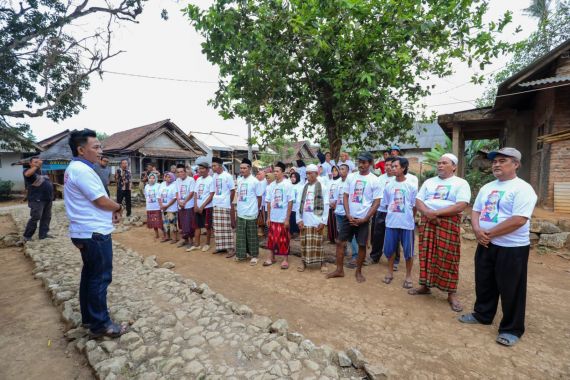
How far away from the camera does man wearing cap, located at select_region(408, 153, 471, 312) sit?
135 inches

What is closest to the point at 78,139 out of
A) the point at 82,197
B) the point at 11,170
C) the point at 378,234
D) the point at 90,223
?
the point at 82,197

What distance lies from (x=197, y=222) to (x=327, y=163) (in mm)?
3345

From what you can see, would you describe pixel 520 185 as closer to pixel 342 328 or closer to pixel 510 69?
pixel 342 328

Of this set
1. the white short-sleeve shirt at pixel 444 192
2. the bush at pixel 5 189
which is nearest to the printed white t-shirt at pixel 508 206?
the white short-sleeve shirt at pixel 444 192

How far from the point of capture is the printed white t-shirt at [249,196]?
5.34 metres

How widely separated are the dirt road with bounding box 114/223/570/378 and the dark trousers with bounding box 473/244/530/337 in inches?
9.0

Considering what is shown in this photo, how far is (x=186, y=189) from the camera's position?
6.39 metres

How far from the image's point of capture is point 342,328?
3166 mm

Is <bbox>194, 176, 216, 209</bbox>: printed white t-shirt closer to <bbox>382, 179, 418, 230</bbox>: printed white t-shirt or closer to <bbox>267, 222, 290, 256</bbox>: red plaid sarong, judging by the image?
<bbox>267, 222, 290, 256</bbox>: red plaid sarong

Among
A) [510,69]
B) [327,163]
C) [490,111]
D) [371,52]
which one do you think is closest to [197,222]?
[327,163]

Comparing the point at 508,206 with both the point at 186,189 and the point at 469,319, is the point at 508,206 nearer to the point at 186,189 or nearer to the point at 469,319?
the point at 469,319

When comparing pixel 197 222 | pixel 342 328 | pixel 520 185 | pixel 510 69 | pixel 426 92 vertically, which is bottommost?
pixel 342 328

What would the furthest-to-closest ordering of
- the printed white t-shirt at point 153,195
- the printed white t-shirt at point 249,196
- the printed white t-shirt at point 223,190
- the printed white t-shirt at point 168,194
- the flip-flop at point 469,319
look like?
the printed white t-shirt at point 153,195, the printed white t-shirt at point 168,194, the printed white t-shirt at point 223,190, the printed white t-shirt at point 249,196, the flip-flop at point 469,319

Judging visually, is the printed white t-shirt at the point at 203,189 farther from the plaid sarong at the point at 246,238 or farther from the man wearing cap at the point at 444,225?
the man wearing cap at the point at 444,225
